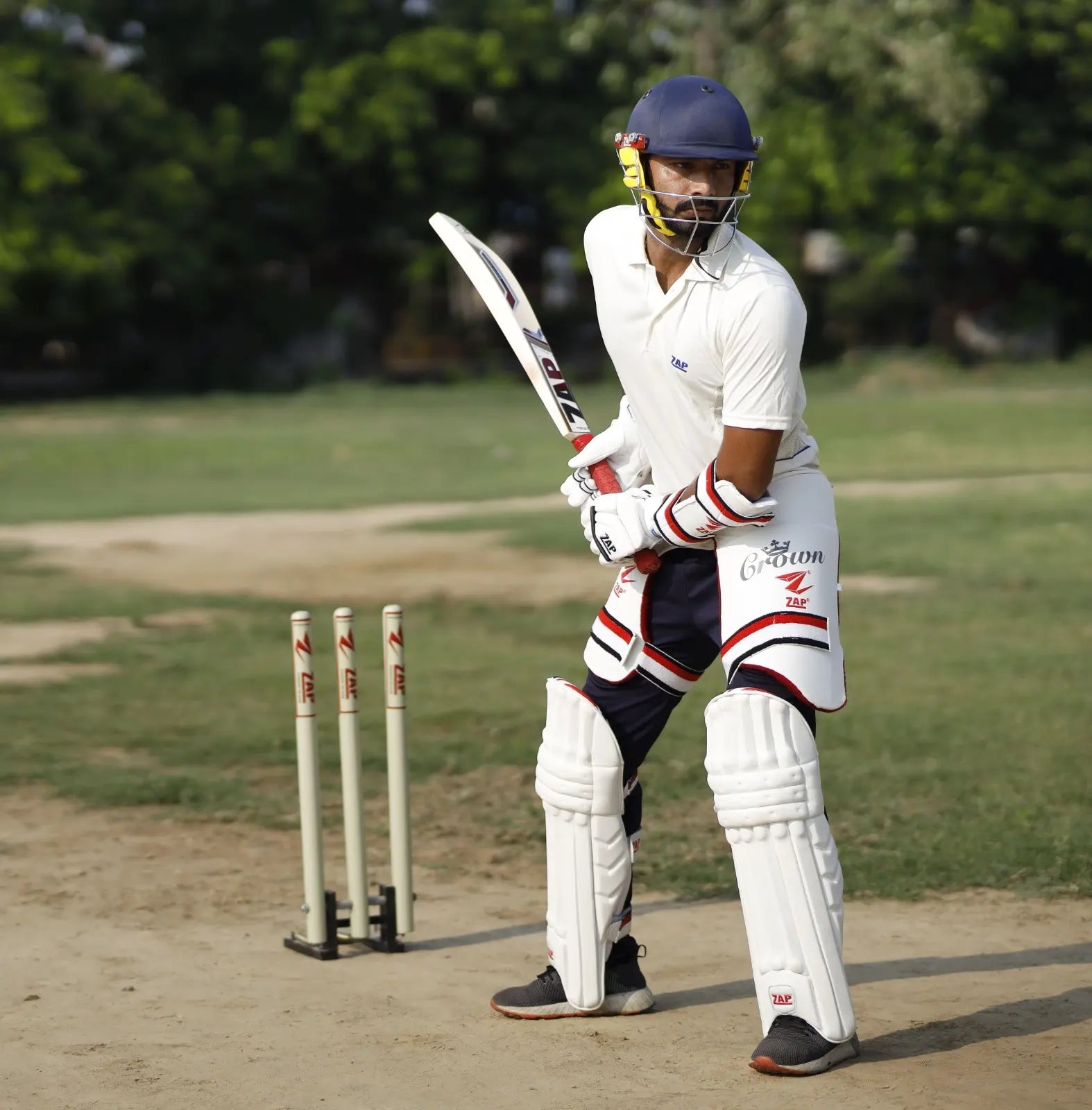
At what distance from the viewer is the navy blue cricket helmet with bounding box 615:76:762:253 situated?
14.2 ft

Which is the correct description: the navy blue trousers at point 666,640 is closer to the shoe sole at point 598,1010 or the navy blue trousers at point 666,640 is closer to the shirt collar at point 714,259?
the shoe sole at point 598,1010

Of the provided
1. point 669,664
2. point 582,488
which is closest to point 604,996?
point 669,664

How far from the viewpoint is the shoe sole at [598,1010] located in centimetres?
475

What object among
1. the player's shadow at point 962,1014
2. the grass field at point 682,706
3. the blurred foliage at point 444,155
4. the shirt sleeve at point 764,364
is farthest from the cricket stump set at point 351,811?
the blurred foliage at point 444,155

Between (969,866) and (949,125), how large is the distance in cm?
2932

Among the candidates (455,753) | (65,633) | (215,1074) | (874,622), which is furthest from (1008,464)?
(215,1074)

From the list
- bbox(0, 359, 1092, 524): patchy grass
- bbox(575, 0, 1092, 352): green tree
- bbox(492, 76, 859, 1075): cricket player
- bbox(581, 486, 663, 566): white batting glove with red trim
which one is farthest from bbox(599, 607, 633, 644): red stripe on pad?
bbox(575, 0, 1092, 352): green tree

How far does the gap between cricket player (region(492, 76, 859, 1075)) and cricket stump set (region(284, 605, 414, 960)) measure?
0.73 m

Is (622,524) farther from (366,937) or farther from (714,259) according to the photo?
(366,937)

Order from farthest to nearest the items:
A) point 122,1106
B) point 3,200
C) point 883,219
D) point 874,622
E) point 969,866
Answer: point 883,219, point 3,200, point 874,622, point 969,866, point 122,1106

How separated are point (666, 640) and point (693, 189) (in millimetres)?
1109

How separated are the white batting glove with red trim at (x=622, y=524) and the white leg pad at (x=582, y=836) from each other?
0.37 metres

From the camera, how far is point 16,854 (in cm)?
657

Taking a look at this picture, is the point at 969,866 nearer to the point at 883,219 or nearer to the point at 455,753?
the point at 455,753
